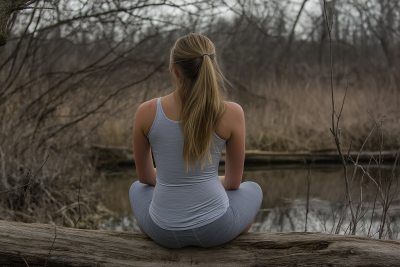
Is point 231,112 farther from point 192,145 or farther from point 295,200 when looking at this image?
point 295,200

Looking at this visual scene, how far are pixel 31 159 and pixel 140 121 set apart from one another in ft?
9.37

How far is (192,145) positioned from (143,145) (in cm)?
30

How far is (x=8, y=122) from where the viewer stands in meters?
4.23

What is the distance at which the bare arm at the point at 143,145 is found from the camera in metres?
1.64

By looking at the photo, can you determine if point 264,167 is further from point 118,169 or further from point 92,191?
point 92,191

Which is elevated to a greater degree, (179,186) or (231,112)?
(231,112)

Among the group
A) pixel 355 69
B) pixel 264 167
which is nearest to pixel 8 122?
pixel 264 167

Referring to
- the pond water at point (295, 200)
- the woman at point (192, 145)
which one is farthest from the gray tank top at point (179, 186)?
the pond water at point (295, 200)

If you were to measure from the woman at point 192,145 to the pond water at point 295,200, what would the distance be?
1375mm

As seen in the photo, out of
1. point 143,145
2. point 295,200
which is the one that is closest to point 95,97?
point 295,200

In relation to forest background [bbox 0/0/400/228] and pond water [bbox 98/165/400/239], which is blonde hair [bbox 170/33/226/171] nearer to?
forest background [bbox 0/0/400/228]

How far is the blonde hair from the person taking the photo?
1.56m

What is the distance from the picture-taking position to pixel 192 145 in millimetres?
1557

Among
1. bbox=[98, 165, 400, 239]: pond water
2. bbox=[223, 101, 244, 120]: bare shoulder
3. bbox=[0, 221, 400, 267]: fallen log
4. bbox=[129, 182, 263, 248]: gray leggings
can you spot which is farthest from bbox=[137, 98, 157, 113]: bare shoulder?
bbox=[98, 165, 400, 239]: pond water
